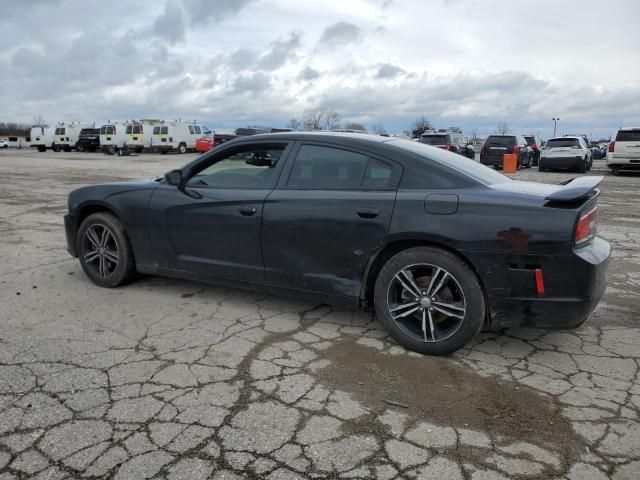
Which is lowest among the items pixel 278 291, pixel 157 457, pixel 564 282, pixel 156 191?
pixel 157 457

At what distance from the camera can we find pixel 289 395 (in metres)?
3.11

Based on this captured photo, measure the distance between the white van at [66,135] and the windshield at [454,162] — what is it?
44.3 metres

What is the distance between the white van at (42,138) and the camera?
147 feet

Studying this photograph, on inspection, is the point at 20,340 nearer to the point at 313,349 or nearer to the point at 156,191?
the point at 156,191

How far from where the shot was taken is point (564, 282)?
10.9 feet

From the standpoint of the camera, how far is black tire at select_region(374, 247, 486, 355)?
350cm

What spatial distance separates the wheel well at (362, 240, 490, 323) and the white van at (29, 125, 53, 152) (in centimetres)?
4741

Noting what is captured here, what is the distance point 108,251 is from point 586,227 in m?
4.06

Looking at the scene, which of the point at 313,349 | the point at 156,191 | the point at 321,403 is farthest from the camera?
the point at 156,191

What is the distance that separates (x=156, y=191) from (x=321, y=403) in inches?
105

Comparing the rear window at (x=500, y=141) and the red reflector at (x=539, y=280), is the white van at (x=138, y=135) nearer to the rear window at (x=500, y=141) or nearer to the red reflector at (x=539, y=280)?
the rear window at (x=500, y=141)

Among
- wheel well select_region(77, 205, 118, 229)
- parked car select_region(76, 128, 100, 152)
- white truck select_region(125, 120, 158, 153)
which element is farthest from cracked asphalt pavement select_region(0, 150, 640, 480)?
parked car select_region(76, 128, 100, 152)

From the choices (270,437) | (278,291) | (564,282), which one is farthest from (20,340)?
(564,282)

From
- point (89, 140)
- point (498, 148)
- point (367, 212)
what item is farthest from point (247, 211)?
point (89, 140)
